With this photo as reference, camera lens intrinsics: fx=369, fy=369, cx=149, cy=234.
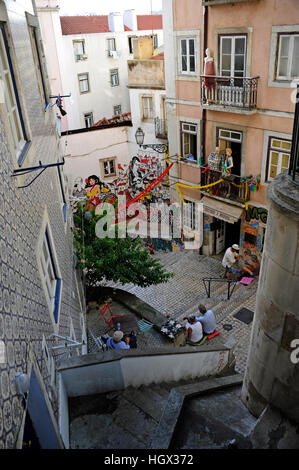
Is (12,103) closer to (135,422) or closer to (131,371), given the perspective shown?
(131,371)

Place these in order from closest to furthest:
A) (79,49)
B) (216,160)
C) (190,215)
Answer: (216,160) < (190,215) < (79,49)

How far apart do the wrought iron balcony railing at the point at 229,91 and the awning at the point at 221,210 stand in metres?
3.65

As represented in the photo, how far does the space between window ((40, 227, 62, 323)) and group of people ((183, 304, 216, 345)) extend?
4.06 metres

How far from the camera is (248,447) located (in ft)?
14.7

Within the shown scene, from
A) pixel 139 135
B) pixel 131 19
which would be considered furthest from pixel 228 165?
pixel 131 19

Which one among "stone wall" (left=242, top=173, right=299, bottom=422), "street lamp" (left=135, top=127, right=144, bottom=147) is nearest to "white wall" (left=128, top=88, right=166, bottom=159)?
"street lamp" (left=135, top=127, right=144, bottom=147)

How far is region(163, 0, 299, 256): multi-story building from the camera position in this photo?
11289 millimetres

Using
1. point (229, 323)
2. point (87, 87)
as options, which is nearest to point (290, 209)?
point (229, 323)

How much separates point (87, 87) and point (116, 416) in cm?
2623

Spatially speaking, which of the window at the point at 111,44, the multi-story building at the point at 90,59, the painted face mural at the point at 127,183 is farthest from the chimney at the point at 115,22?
the painted face mural at the point at 127,183

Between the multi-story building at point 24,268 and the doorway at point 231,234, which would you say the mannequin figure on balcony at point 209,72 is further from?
the multi-story building at point 24,268

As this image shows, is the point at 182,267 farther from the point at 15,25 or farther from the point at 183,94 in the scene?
the point at 15,25

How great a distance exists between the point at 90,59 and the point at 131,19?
733cm

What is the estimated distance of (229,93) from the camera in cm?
1251
